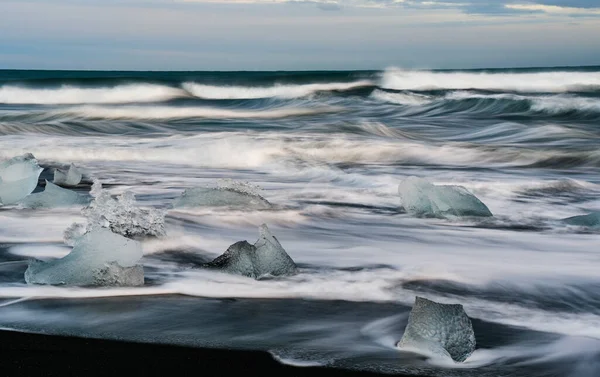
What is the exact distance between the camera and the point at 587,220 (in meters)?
5.78

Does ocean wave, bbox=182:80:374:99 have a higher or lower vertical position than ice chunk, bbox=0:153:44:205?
lower

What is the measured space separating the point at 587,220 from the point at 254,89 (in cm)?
2696

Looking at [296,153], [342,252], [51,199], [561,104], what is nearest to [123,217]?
[342,252]

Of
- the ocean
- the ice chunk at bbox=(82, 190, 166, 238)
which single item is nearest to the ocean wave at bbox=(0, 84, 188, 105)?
the ocean

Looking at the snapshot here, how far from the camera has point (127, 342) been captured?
3.10 meters

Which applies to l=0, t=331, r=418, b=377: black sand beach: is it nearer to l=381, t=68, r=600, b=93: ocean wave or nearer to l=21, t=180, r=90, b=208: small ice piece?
l=21, t=180, r=90, b=208: small ice piece

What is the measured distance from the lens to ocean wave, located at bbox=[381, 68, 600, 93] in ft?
99.0

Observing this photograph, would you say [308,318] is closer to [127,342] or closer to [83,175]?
[127,342]

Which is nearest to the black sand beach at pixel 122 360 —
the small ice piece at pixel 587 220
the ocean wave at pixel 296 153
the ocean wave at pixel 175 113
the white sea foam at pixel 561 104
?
the small ice piece at pixel 587 220

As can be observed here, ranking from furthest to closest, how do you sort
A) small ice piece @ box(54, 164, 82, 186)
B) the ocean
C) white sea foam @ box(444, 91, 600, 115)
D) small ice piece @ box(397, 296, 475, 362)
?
white sea foam @ box(444, 91, 600, 115) < small ice piece @ box(54, 164, 82, 186) < the ocean < small ice piece @ box(397, 296, 475, 362)

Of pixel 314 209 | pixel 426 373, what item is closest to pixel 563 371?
pixel 426 373

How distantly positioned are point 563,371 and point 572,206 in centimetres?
425

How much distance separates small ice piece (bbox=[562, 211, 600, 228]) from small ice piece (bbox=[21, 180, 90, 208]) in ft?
10.8

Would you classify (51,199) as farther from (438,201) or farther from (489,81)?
(489,81)
